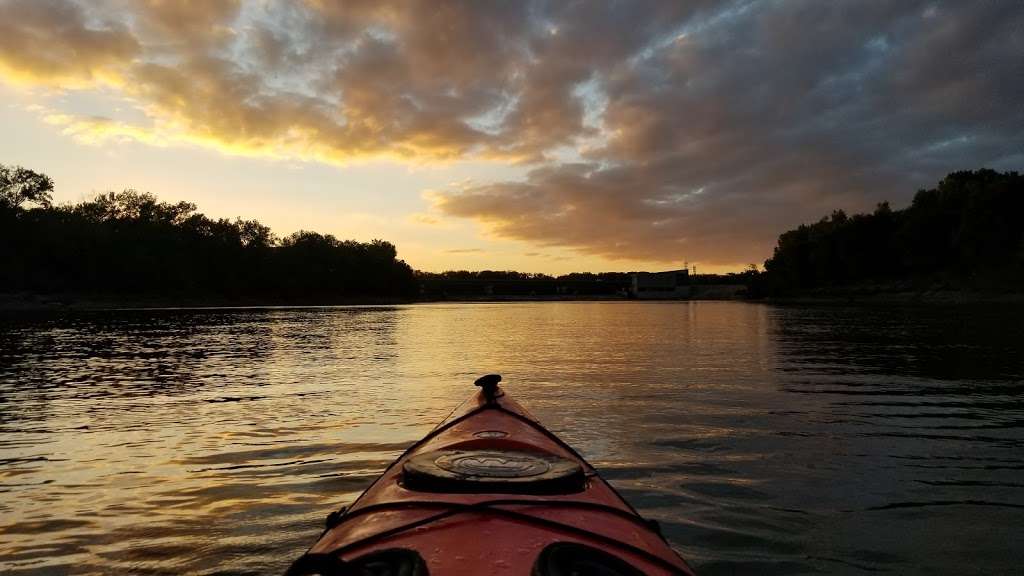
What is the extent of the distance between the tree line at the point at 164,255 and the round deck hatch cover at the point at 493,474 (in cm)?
10173

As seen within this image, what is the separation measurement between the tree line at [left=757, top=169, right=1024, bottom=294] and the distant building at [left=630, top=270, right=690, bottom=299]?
139 feet

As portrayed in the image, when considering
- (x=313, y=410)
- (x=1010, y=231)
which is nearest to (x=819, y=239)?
(x=1010, y=231)

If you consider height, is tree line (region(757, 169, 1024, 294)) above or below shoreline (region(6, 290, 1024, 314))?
above

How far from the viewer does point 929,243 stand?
99.6 m

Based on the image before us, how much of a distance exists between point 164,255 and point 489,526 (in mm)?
117040

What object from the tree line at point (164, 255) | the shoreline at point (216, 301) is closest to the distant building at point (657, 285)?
the shoreline at point (216, 301)

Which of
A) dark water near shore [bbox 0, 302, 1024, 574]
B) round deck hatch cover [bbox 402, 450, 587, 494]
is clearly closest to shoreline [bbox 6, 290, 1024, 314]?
dark water near shore [bbox 0, 302, 1024, 574]


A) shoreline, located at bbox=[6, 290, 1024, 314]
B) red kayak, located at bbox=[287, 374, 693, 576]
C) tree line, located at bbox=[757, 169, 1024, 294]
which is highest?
tree line, located at bbox=[757, 169, 1024, 294]

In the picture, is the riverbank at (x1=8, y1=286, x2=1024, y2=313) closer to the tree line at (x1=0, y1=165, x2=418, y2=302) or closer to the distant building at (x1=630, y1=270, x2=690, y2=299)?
the tree line at (x1=0, y1=165, x2=418, y2=302)

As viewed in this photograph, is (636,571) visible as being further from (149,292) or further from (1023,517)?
(149,292)

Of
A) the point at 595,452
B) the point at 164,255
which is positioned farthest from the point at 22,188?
the point at 595,452

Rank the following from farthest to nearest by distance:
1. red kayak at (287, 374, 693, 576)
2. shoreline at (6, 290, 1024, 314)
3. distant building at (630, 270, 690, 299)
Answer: distant building at (630, 270, 690, 299) < shoreline at (6, 290, 1024, 314) < red kayak at (287, 374, 693, 576)

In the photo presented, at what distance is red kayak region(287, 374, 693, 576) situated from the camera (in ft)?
8.89

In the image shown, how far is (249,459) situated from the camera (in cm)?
866
